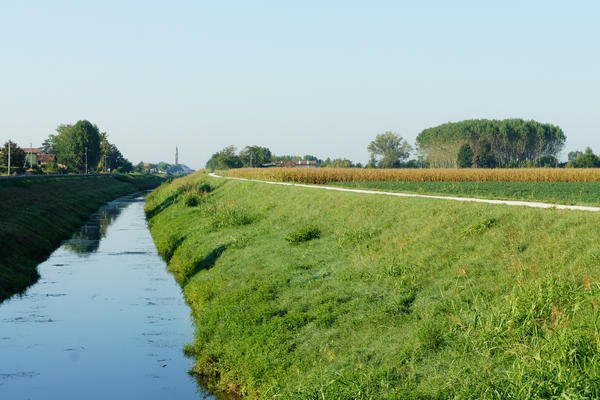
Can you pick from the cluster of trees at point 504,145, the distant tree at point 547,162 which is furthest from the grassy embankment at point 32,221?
the distant tree at point 547,162

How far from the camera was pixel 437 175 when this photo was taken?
6172 cm

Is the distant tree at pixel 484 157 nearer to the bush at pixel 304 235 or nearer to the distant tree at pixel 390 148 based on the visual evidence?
the distant tree at pixel 390 148

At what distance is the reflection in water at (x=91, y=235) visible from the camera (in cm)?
3472

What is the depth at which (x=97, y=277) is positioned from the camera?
2666 centimetres

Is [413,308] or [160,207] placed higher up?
[413,308]

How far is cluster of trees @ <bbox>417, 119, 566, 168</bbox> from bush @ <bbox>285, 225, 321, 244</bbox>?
125195mm

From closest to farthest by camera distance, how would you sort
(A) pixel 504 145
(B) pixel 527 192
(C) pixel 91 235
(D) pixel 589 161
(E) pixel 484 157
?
1. (B) pixel 527 192
2. (C) pixel 91 235
3. (D) pixel 589 161
4. (E) pixel 484 157
5. (A) pixel 504 145

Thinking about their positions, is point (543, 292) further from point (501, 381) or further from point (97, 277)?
point (97, 277)

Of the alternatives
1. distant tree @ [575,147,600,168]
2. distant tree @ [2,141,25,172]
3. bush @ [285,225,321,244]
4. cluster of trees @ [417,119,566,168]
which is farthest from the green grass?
cluster of trees @ [417,119,566,168]

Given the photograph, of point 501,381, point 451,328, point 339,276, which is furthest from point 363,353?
point 339,276

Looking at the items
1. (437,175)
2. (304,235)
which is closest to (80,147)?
(437,175)

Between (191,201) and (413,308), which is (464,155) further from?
(413,308)

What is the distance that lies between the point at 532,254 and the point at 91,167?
15272 centimetres

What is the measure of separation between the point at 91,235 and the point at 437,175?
38.7 meters
